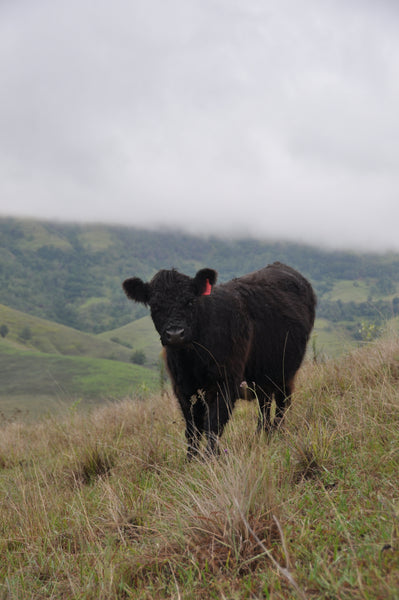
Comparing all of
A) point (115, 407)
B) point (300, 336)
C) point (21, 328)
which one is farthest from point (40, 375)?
point (21, 328)

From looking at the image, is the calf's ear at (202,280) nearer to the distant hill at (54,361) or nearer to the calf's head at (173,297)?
the calf's head at (173,297)

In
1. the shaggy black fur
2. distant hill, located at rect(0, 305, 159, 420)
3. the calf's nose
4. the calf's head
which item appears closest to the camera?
the calf's nose

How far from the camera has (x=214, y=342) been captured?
17.7 feet

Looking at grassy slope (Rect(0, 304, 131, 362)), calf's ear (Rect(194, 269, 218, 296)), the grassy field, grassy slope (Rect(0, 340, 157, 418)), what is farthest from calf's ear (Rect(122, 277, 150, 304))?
grassy slope (Rect(0, 304, 131, 362))

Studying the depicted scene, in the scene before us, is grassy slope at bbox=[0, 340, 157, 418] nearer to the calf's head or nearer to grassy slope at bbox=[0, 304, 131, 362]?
the calf's head

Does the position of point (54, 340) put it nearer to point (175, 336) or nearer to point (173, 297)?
point (173, 297)

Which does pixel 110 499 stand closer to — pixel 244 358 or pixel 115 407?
Answer: pixel 244 358

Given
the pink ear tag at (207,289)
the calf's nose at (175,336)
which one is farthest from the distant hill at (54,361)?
the calf's nose at (175,336)

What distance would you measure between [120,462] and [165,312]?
1976 millimetres

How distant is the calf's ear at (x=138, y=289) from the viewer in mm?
5562

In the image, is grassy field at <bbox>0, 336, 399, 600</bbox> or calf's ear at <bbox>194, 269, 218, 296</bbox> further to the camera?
calf's ear at <bbox>194, 269, 218, 296</bbox>

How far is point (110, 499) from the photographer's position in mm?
3734

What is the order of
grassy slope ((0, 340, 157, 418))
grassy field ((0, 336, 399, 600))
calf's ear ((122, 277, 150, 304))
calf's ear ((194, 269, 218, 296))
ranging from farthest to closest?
grassy slope ((0, 340, 157, 418)) < calf's ear ((122, 277, 150, 304)) < calf's ear ((194, 269, 218, 296)) < grassy field ((0, 336, 399, 600))

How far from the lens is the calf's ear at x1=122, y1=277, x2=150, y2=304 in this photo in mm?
5562
